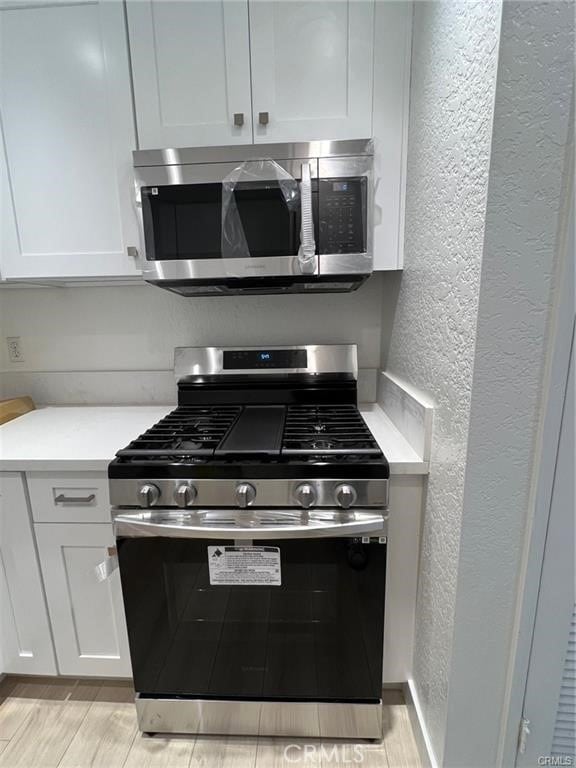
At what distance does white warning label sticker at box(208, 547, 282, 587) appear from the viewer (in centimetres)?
97

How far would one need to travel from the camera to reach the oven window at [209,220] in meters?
1.10

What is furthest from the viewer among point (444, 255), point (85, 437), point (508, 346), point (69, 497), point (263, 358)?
point (263, 358)

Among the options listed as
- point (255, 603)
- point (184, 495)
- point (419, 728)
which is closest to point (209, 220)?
point (184, 495)

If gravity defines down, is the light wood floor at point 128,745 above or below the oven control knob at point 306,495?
below

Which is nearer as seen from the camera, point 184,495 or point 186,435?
point 184,495

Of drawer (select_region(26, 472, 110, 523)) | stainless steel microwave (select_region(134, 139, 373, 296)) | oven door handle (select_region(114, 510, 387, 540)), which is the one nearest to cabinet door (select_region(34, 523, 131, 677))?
drawer (select_region(26, 472, 110, 523))

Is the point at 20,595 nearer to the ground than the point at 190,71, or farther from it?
nearer to the ground

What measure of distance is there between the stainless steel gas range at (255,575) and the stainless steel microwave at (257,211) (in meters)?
0.52

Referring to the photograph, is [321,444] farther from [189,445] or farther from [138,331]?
[138,331]

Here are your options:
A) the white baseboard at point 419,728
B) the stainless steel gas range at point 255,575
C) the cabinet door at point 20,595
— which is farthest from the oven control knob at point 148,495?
the white baseboard at point 419,728

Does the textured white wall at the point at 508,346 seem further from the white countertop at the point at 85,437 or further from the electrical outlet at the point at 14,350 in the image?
the electrical outlet at the point at 14,350

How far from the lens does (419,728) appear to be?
1.07m

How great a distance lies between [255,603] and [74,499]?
0.63m

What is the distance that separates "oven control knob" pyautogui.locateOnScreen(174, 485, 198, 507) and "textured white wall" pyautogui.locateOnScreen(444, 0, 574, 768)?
66 cm
